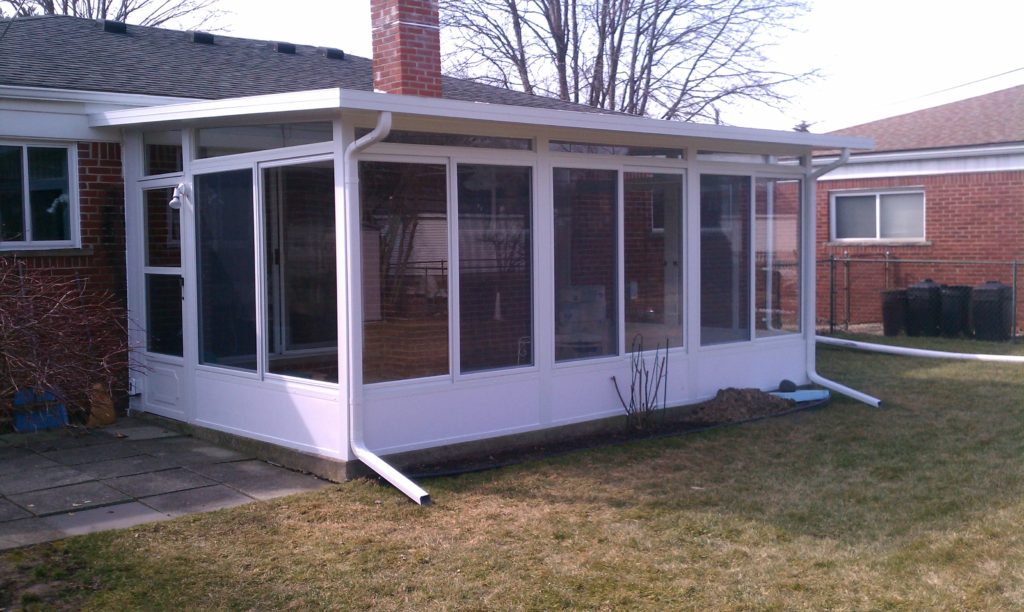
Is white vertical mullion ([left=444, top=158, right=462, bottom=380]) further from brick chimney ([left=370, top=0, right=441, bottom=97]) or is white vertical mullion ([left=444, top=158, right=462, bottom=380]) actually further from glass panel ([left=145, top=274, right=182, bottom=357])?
glass panel ([left=145, top=274, right=182, bottom=357])

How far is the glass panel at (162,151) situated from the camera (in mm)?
8703

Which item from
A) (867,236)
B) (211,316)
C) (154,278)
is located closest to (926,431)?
(211,316)

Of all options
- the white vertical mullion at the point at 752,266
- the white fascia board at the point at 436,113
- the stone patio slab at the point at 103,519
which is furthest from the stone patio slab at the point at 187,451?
the white vertical mullion at the point at 752,266

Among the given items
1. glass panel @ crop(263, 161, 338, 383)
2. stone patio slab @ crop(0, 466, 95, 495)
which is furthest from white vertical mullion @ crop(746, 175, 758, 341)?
stone patio slab @ crop(0, 466, 95, 495)

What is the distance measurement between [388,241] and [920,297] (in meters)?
11.3

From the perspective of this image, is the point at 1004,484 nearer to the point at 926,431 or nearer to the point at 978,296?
the point at 926,431

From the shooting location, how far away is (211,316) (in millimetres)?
8320

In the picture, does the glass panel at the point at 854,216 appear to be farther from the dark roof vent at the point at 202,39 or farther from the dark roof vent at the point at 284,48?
the dark roof vent at the point at 202,39

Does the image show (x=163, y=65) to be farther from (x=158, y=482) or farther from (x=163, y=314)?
(x=158, y=482)

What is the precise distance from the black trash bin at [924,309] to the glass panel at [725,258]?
23.0ft

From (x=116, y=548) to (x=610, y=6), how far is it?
2077cm

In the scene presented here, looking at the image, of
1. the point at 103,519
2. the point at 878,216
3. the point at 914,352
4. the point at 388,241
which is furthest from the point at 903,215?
the point at 103,519

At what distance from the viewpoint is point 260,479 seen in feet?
23.6

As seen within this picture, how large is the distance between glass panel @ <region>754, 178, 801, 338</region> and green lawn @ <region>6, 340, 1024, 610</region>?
2.47 meters
